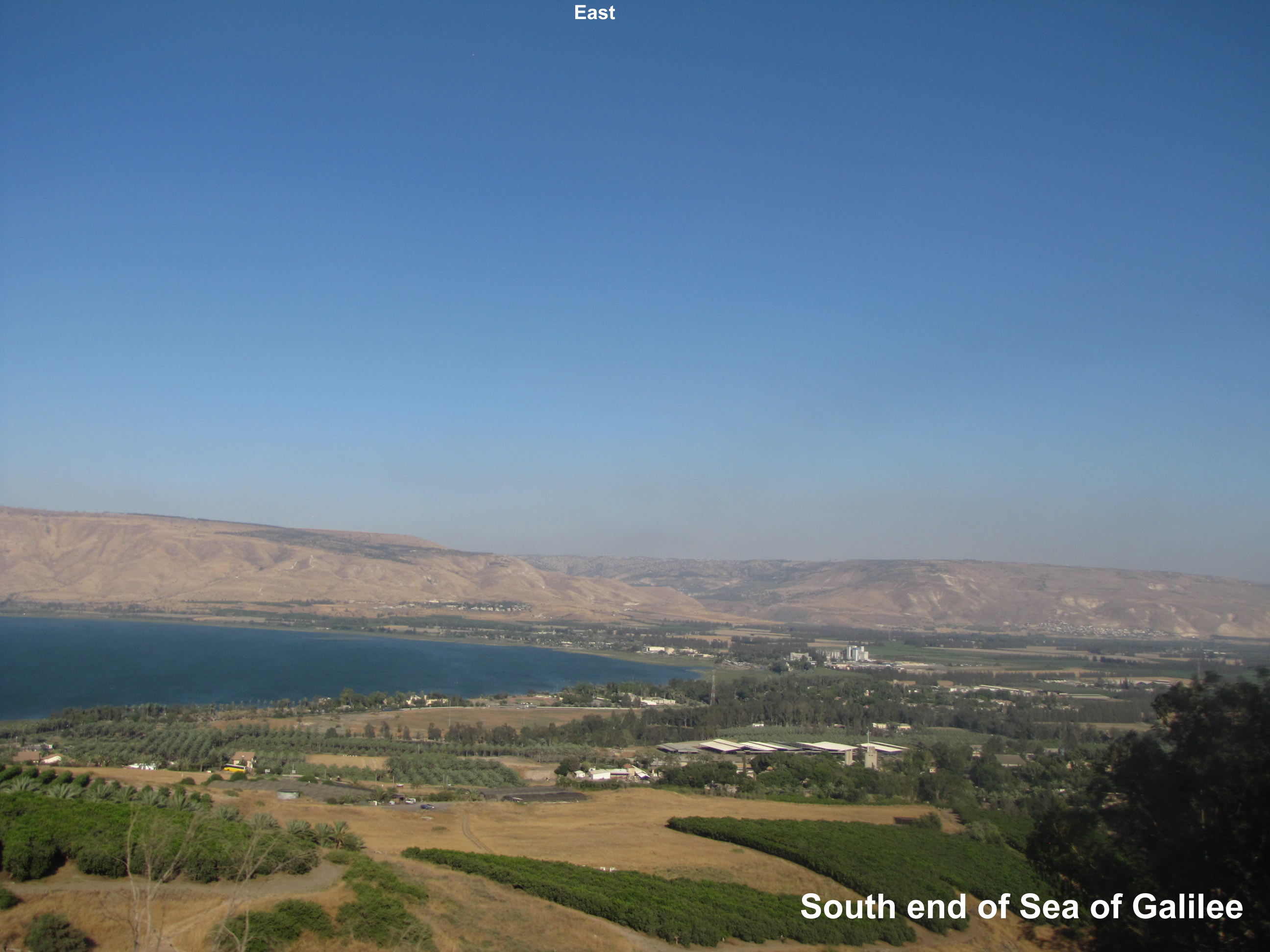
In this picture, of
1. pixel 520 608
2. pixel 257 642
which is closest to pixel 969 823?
pixel 257 642

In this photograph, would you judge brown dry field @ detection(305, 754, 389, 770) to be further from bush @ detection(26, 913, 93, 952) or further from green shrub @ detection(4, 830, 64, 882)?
bush @ detection(26, 913, 93, 952)

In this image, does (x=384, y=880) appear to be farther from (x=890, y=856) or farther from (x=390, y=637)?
(x=390, y=637)

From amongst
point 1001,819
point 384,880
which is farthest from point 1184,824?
point 1001,819

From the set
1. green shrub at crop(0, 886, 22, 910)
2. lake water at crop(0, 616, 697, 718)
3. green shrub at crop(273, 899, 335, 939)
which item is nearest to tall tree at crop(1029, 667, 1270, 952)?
green shrub at crop(273, 899, 335, 939)

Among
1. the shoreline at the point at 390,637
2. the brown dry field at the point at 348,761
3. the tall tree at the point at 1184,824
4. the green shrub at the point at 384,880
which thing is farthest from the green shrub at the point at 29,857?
the shoreline at the point at 390,637

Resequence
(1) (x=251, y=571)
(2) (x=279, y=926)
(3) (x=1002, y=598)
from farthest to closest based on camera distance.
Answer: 1. (3) (x=1002, y=598)
2. (1) (x=251, y=571)
3. (2) (x=279, y=926)

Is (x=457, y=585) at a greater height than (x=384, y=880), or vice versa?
(x=384, y=880)

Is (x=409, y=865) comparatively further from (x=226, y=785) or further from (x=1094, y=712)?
(x=1094, y=712)
